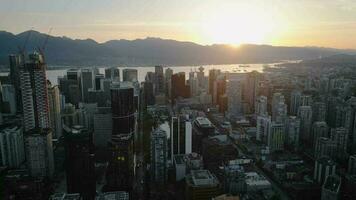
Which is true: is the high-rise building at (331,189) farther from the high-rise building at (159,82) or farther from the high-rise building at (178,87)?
the high-rise building at (159,82)

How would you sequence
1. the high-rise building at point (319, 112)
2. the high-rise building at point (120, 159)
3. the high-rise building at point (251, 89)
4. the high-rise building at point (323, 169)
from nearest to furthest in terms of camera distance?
the high-rise building at point (120, 159) → the high-rise building at point (323, 169) → the high-rise building at point (319, 112) → the high-rise building at point (251, 89)

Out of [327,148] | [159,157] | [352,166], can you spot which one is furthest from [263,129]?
[159,157]

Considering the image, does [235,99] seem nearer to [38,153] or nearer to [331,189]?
[331,189]

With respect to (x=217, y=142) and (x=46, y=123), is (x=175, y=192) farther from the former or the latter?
(x=46, y=123)

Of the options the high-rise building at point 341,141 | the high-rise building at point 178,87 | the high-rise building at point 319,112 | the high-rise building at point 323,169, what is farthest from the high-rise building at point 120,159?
the high-rise building at point 178,87

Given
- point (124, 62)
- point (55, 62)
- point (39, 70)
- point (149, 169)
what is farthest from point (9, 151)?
point (124, 62)

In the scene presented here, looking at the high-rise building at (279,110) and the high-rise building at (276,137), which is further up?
the high-rise building at (279,110)
